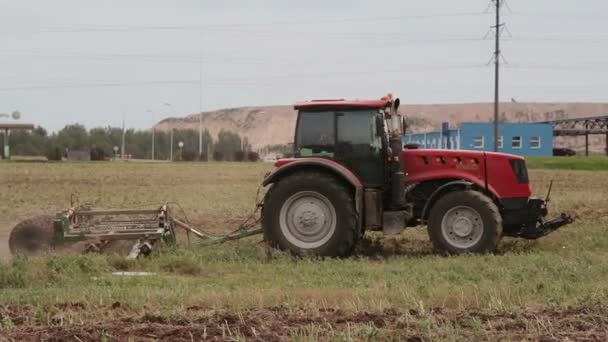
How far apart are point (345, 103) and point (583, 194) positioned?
1311 centimetres

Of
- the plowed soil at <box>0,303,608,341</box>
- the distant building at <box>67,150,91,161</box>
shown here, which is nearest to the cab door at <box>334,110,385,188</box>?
the plowed soil at <box>0,303,608,341</box>

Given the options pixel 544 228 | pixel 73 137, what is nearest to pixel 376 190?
pixel 544 228

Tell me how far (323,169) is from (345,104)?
977mm

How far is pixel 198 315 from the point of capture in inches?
265

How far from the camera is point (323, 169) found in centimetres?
1170

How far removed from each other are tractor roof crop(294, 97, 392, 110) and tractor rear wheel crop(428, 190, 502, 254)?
63.3 inches

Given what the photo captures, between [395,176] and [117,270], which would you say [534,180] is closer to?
[395,176]

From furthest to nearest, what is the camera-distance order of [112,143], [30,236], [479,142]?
1. [112,143]
2. [479,142]
3. [30,236]

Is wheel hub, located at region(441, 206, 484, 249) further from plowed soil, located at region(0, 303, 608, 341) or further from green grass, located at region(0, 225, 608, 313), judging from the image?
plowed soil, located at region(0, 303, 608, 341)

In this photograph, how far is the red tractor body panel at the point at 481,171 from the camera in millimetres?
11891

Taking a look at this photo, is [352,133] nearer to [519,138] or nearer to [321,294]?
[321,294]

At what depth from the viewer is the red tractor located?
11586mm

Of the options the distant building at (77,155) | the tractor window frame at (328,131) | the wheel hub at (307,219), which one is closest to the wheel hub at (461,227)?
the wheel hub at (307,219)

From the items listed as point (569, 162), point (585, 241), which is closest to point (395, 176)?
point (585, 241)
